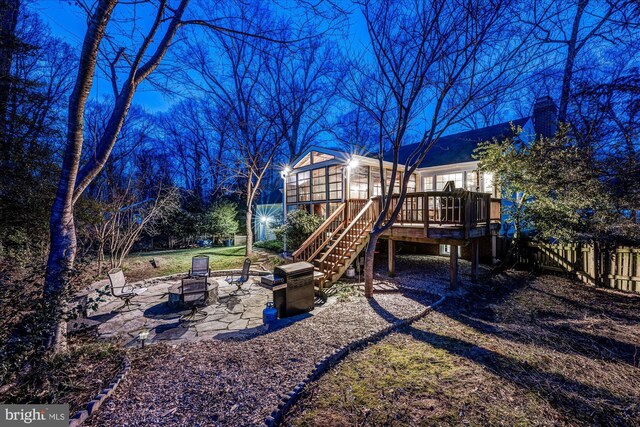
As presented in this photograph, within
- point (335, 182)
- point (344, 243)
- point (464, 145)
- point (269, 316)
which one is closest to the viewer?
point (269, 316)

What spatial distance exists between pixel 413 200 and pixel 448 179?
4.69 meters

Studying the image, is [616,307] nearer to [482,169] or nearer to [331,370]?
[482,169]

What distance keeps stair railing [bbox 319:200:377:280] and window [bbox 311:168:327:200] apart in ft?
12.1

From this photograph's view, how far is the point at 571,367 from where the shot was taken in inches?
126

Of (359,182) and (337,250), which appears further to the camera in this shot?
(359,182)

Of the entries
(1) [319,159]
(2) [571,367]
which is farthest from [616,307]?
(1) [319,159]

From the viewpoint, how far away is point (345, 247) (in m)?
7.58

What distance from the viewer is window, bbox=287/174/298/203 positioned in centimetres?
1364

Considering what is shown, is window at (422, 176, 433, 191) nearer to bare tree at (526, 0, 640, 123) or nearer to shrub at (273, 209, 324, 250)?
shrub at (273, 209, 324, 250)

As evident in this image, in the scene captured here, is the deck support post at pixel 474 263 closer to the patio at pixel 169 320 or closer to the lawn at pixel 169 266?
the patio at pixel 169 320

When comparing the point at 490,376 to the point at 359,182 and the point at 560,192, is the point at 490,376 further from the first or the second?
the point at 359,182

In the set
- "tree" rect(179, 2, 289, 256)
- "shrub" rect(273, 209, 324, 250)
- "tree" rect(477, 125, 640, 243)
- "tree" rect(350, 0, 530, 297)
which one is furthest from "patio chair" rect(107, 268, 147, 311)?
"tree" rect(477, 125, 640, 243)

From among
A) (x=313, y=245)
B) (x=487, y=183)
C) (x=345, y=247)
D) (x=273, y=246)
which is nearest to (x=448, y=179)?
(x=487, y=183)

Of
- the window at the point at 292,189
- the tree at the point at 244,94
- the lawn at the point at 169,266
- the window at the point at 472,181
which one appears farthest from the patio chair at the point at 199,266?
the window at the point at 472,181
